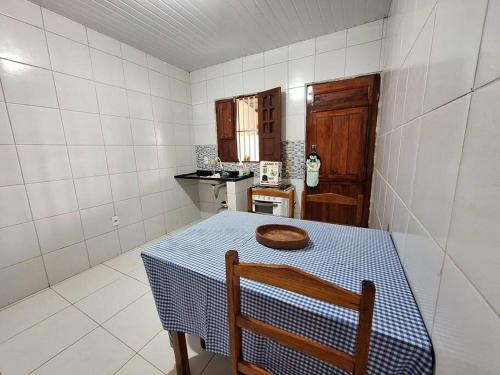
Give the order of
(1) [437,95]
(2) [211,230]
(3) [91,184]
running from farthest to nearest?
(3) [91,184] → (2) [211,230] → (1) [437,95]

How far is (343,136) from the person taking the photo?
2.25m

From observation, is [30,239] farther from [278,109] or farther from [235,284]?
[278,109]

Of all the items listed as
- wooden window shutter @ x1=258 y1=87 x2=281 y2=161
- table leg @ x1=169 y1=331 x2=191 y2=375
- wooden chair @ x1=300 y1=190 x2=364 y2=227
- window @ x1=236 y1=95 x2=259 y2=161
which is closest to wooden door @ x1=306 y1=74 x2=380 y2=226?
wooden window shutter @ x1=258 y1=87 x2=281 y2=161

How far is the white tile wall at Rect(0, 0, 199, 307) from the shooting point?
158cm

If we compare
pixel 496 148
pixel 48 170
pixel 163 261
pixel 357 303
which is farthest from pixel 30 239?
pixel 496 148

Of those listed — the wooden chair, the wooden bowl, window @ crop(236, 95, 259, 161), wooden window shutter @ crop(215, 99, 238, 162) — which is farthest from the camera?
window @ crop(236, 95, 259, 161)

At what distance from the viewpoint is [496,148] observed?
1.03ft

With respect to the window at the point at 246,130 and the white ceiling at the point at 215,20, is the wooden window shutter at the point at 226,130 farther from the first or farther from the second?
the white ceiling at the point at 215,20

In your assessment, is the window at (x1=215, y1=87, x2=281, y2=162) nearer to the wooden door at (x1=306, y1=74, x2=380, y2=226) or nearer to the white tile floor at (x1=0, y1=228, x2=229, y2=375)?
the wooden door at (x1=306, y1=74, x2=380, y2=226)

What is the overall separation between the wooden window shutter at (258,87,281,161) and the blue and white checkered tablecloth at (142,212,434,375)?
1.60 m

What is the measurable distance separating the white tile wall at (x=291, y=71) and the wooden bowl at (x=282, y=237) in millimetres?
1735

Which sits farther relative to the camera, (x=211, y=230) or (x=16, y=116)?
(x=16, y=116)

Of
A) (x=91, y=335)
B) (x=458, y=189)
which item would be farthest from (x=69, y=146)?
(x=458, y=189)

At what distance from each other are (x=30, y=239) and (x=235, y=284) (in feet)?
6.85
